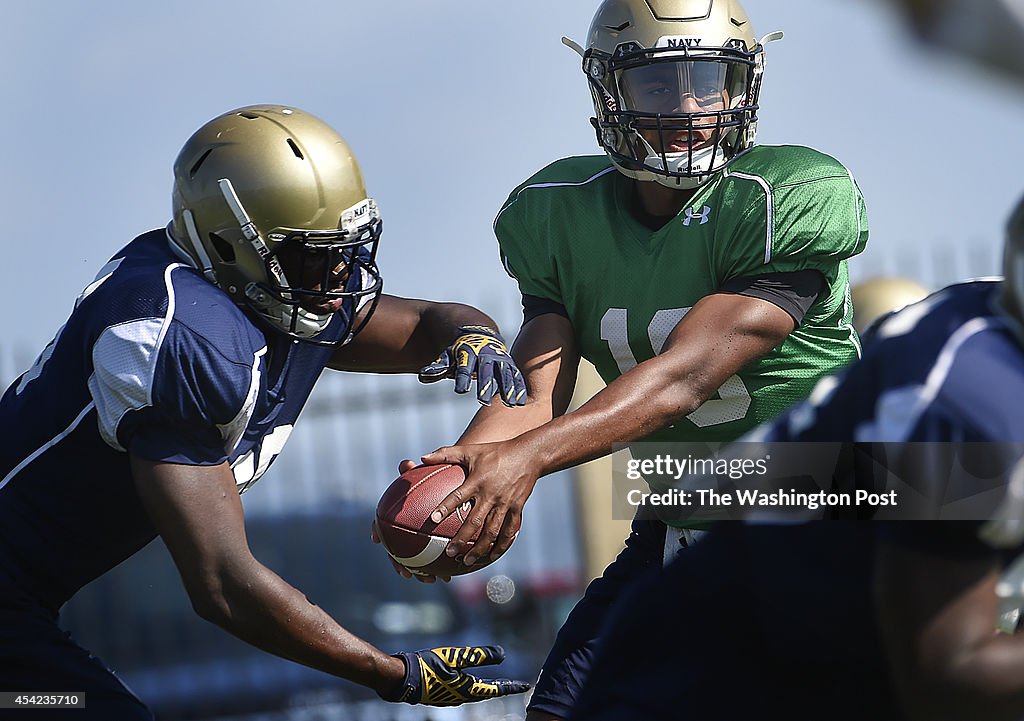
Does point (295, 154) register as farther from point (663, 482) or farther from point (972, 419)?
point (972, 419)

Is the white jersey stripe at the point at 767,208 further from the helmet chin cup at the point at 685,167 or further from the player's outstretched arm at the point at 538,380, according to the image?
the player's outstretched arm at the point at 538,380

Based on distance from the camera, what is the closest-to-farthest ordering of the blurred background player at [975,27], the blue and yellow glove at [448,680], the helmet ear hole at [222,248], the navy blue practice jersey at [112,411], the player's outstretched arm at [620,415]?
the blurred background player at [975,27], the navy blue practice jersey at [112,411], the player's outstretched arm at [620,415], the blue and yellow glove at [448,680], the helmet ear hole at [222,248]

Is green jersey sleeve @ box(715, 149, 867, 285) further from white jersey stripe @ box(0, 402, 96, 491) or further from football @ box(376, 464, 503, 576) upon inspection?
white jersey stripe @ box(0, 402, 96, 491)

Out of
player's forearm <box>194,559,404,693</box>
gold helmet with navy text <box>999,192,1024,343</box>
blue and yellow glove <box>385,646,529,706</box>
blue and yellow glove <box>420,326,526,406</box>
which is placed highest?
gold helmet with navy text <box>999,192,1024,343</box>

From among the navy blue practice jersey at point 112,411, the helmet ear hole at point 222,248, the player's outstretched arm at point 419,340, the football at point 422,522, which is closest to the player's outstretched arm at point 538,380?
the player's outstretched arm at point 419,340

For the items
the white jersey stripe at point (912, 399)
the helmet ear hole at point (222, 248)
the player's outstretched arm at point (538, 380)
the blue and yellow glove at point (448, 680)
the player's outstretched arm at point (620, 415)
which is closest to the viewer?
the white jersey stripe at point (912, 399)

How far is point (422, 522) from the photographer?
126 inches

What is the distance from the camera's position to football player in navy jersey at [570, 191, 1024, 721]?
1781 millimetres

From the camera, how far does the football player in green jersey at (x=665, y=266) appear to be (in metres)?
3.37

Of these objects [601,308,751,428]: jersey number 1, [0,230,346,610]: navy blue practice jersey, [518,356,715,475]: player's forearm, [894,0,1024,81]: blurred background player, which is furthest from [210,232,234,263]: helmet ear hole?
[894,0,1024,81]: blurred background player

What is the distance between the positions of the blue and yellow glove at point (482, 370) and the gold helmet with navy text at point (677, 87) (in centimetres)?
65

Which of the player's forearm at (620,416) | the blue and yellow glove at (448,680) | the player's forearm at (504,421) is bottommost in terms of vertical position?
the blue and yellow glove at (448,680)

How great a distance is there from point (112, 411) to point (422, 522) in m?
0.77

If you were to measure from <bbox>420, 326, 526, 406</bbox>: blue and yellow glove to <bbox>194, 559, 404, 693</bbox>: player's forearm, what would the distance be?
0.65 meters
